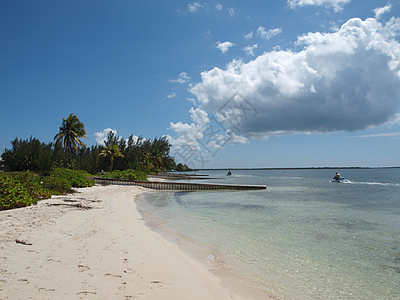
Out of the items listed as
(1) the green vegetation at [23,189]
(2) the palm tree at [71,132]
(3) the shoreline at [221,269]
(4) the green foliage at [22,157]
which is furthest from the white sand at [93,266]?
(4) the green foliage at [22,157]

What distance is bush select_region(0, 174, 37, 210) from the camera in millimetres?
10242

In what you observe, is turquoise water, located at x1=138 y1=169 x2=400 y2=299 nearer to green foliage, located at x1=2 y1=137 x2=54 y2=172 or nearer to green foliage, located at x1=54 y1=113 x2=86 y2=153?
green foliage, located at x1=54 y1=113 x2=86 y2=153

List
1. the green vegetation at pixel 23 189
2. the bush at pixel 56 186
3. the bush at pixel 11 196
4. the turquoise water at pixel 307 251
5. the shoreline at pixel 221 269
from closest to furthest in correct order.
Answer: the shoreline at pixel 221 269 → the turquoise water at pixel 307 251 → the bush at pixel 11 196 → the green vegetation at pixel 23 189 → the bush at pixel 56 186

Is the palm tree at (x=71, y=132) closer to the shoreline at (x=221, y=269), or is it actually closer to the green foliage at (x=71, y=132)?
the green foliage at (x=71, y=132)

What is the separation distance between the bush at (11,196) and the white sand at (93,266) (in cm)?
221

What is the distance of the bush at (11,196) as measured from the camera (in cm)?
1024

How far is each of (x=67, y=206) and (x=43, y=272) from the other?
8.78 metres

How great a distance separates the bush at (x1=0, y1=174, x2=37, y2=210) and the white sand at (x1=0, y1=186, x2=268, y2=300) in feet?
7.26

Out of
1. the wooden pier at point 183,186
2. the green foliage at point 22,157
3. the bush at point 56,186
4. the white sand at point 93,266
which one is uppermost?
the green foliage at point 22,157

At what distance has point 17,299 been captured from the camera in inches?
134

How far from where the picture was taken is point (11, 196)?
416 inches

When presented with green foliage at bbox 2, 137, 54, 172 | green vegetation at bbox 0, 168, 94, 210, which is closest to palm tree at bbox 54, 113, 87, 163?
green foliage at bbox 2, 137, 54, 172

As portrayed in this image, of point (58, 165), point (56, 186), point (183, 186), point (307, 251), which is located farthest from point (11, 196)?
point (58, 165)

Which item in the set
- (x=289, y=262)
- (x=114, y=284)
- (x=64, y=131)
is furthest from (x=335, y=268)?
(x=64, y=131)
